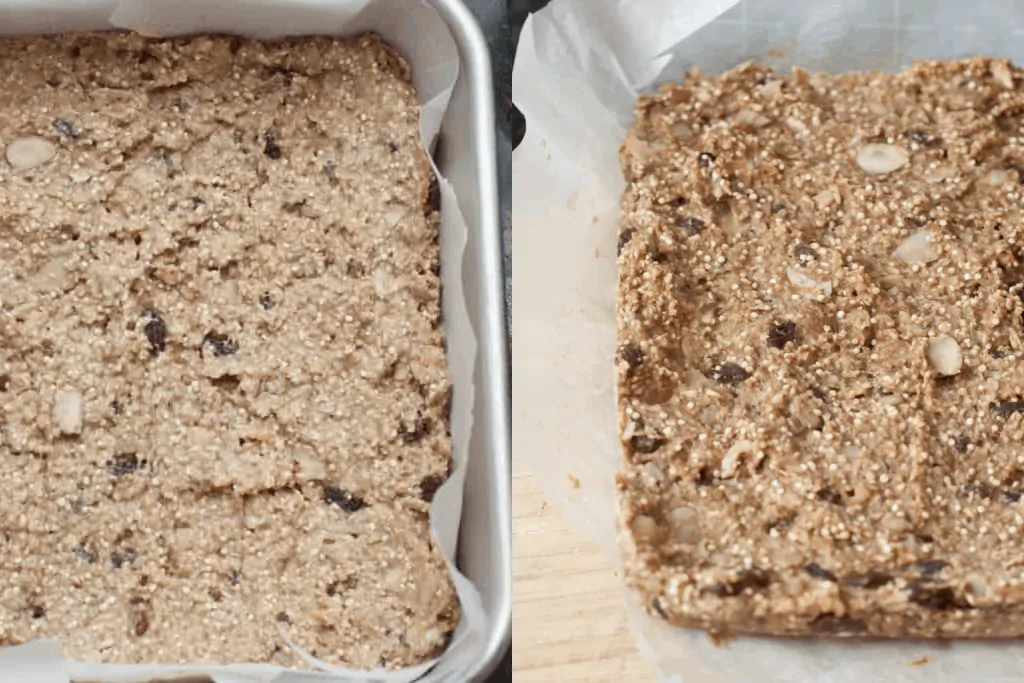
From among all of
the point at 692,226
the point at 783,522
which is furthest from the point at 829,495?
the point at 692,226

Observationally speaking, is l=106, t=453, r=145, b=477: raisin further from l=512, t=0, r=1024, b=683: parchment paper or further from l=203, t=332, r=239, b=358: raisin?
l=512, t=0, r=1024, b=683: parchment paper

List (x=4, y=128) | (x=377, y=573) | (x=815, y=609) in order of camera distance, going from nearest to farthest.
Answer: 1. (x=815, y=609)
2. (x=377, y=573)
3. (x=4, y=128)

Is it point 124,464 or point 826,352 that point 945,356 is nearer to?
point 826,352

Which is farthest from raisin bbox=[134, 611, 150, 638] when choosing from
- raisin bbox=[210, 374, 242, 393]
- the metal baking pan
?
the metal baking pan

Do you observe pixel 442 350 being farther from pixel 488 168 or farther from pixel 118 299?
pixel 118 299

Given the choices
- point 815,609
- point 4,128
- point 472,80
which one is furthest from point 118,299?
point 815,609

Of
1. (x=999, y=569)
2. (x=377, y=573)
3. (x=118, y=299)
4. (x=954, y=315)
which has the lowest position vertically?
(x=999, y=569)
